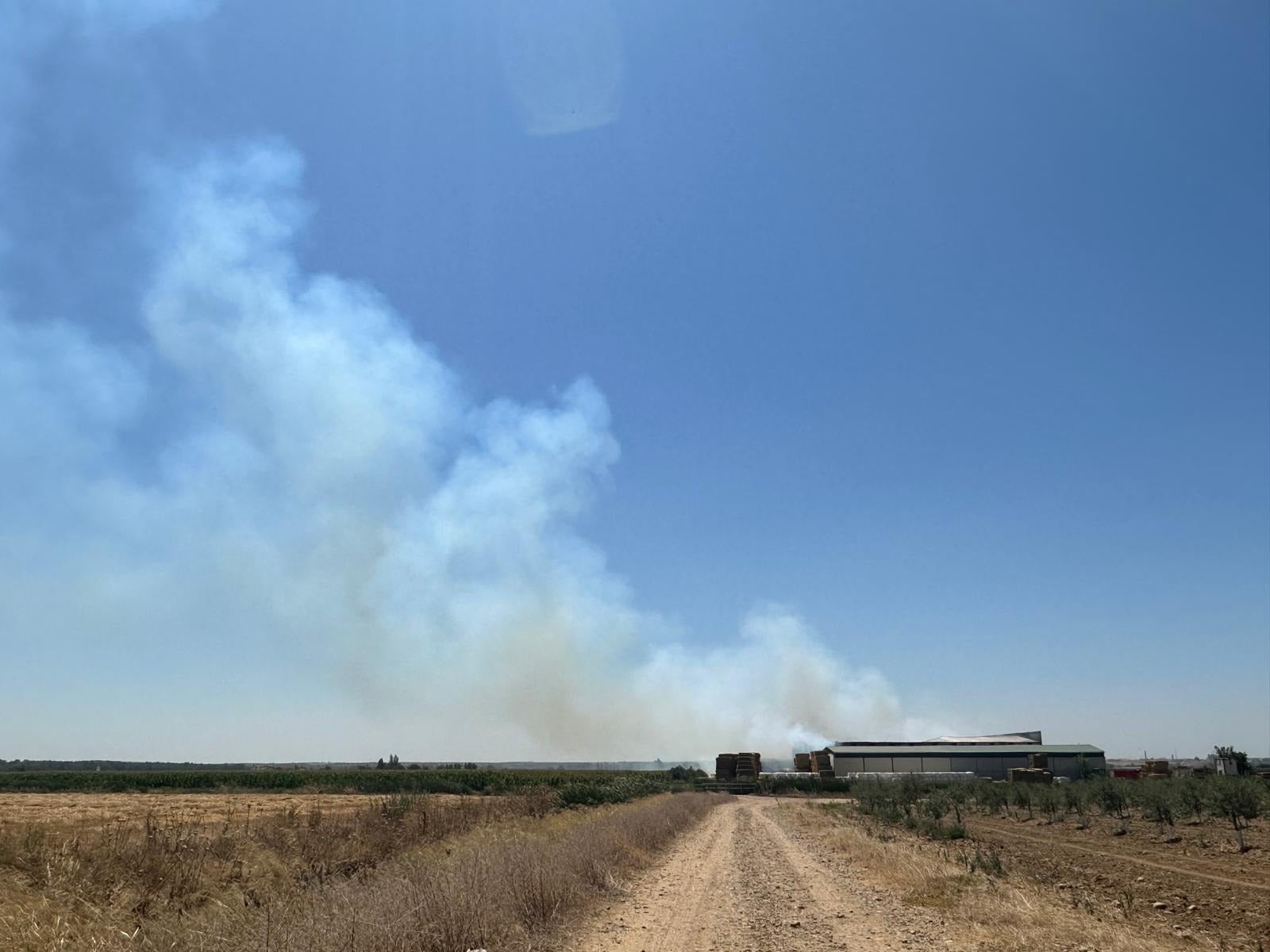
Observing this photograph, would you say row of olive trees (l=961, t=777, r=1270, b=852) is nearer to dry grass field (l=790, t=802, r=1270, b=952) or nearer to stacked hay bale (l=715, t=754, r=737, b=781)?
dry grass field (l=790, t=802, r=1270, b=952)

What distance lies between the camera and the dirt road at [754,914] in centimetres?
1181

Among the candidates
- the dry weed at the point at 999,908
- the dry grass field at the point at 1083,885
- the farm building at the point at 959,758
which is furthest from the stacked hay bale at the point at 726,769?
the dry weed at the point at 999,908

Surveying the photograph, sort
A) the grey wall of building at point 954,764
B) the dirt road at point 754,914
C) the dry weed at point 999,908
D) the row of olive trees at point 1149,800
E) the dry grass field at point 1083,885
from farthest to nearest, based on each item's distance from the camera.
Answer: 1. the grey wall of building at point 954,764
2. the row of olive trees at point 1149,800
3. the dry grass field at point 1083,885
4. the dirt road at point 754,914
5. the dry weed at point 999,908

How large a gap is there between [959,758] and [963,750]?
307 cm

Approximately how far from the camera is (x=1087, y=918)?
1344cm

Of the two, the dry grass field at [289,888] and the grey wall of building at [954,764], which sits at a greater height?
the dry grass field at [289,888]

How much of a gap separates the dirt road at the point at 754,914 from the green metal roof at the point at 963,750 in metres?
104

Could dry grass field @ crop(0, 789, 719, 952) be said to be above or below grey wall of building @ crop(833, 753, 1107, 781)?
above

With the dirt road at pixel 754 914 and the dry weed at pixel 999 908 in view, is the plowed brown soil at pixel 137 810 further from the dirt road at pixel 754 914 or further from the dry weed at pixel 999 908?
the dry weed at pixel 999 908

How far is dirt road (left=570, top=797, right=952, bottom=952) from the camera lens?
1181cm

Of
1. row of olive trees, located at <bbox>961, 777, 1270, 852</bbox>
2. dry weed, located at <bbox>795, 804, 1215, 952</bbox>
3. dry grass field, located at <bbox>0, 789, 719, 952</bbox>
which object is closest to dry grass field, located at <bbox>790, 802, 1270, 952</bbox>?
dry weed, located at <bbox>795, 804, 1215, 952</bbox>

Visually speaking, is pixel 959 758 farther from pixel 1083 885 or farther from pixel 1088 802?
pixel 1083 885

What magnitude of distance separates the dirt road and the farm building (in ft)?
338

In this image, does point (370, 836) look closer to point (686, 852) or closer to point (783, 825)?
point (686, 852)
